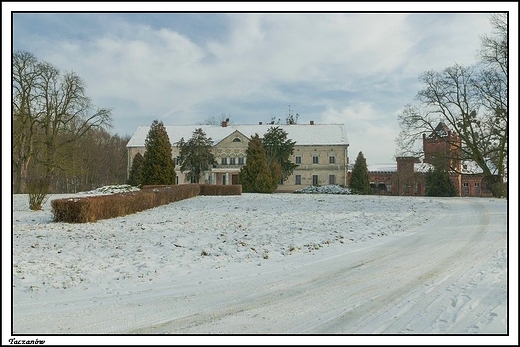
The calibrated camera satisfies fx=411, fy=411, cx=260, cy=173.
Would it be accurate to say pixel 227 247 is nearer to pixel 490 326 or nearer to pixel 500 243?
pixel 490 326

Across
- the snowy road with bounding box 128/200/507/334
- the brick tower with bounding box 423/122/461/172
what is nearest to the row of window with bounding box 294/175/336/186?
the brick tower with bounding box 423/122/461/172

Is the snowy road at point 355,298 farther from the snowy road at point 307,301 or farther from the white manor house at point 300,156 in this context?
the white manor house at point 300,156

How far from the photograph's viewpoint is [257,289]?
6758 mm

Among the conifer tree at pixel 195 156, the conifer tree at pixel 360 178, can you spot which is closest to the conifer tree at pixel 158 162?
the conifer tree at pixel 195 156

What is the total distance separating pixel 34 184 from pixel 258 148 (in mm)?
22272

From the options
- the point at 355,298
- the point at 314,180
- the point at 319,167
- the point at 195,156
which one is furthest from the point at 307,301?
the point at 319,167

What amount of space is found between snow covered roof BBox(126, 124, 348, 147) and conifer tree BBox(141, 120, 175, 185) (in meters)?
26.6

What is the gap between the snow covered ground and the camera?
202 inches

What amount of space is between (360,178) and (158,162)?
71.0 feet

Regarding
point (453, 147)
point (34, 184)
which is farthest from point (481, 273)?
point (453, 147)

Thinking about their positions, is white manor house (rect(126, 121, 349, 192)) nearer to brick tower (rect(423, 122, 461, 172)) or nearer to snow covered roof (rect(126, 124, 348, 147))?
snow covered roof (rect(126, 124, 348, 147))

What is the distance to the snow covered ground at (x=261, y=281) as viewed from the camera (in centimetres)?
512

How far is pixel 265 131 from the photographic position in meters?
62.8

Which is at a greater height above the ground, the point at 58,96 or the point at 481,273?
the point at 58,96
